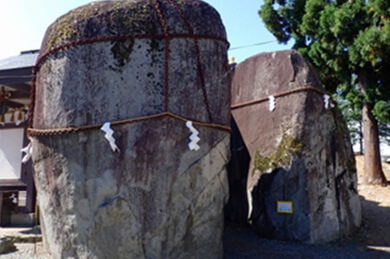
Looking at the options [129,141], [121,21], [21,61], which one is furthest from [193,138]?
[21,61]

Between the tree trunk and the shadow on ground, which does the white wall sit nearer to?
the shadow on ground

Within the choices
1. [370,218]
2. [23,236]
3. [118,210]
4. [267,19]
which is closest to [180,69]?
[118,210]

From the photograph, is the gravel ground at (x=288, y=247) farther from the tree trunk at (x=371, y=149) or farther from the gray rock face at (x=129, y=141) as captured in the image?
the tree trunk at (x=371, y=149)

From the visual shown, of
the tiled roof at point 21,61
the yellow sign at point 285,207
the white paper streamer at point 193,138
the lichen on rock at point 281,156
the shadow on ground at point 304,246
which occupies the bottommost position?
the shadow on ground at point 304,246

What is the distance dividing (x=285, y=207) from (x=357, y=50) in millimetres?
5883

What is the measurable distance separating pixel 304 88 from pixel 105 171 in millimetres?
3926

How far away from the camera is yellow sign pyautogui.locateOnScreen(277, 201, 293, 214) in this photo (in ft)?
19.8

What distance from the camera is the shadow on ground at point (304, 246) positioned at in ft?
17.5

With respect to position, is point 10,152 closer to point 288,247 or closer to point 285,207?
point 285,207

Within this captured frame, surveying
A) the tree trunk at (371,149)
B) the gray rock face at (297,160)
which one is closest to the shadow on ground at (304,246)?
the gray rock face at (297,160)

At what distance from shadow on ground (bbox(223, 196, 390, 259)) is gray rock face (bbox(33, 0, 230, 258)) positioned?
1333 mm

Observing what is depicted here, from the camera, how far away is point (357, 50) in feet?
32.6

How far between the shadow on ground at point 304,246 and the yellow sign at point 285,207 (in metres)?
0.48

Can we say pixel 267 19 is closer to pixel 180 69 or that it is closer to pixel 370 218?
pixel 370 218
